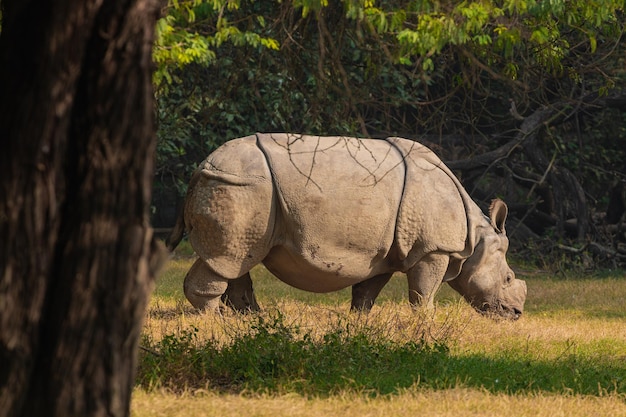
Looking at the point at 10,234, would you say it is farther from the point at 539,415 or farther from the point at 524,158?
the point at 524,158

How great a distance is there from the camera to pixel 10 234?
4.05 m

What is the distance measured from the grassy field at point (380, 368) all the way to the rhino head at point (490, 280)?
1.77ft

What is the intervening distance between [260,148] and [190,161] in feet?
29.0

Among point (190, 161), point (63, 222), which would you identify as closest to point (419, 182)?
point (63, 222)

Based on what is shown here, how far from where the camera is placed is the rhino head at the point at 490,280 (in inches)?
414

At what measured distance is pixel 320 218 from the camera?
9.45 m

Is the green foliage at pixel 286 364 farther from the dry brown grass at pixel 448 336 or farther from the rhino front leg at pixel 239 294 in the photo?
the rhino front leg at pixel 239 294

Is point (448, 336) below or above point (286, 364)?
below

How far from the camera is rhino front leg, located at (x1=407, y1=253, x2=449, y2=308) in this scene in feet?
32.7

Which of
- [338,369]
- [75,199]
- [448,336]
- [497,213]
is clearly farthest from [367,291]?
[75,199]

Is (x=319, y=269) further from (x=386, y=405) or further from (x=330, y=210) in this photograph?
(x=386, y=405)

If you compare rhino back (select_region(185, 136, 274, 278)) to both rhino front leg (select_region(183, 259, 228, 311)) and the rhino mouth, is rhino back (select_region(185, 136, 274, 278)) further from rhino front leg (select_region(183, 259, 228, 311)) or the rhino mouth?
the rhino mouth

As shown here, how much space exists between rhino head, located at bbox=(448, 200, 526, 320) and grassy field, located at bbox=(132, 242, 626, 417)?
1.77 ft

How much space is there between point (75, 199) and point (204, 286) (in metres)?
5.55
